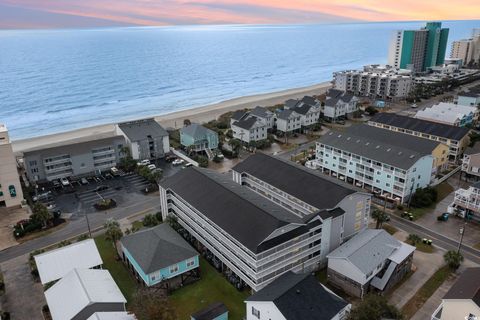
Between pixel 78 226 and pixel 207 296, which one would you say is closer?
pixel 207 296

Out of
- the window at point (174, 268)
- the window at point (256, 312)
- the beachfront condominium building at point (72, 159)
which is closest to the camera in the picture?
the window at point (256, 312)

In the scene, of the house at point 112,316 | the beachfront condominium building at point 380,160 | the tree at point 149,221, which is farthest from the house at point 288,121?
the house at point 112,316

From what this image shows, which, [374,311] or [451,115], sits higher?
[451,115]

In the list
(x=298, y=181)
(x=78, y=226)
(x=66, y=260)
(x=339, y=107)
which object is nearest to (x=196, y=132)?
(x=78, y=226)

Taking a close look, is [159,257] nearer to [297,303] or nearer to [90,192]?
[297,303]

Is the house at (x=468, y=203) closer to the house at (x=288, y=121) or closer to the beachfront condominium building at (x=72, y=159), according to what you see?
the house at (x=288, y=121)

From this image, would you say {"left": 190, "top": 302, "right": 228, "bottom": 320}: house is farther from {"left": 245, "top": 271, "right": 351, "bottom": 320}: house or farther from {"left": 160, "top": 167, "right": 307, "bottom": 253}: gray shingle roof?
{"left": 160, "top": 167, "right": 307, "bottom": 253}: gray shingle roof
